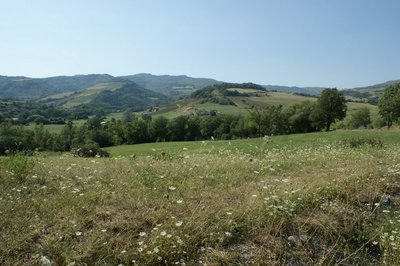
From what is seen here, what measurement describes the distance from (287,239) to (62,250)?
10.1 ft

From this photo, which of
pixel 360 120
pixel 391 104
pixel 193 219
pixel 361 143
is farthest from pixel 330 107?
pixel 193 219

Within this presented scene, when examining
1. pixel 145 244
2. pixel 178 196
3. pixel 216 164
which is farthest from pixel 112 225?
pixel 216 164

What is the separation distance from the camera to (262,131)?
298 ft

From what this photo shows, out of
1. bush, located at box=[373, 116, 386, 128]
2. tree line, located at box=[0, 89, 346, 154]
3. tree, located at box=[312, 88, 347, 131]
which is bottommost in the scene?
tree line, located at box=[0, 89, 346, 154]

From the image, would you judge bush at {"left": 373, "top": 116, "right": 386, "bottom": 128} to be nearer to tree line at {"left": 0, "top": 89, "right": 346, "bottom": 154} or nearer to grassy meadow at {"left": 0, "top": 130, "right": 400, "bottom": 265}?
tree line at {"left": 0, "top": 89, "right": 346, "bottom": 154}

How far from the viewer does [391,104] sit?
6794 centimetres

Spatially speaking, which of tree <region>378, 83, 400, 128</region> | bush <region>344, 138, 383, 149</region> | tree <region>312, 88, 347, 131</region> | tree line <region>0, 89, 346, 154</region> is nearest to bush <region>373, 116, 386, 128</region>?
tree <region>378, 83, 400, 128</region>

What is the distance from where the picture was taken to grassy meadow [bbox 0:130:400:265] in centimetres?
475

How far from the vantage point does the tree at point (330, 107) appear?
7294 centimetres

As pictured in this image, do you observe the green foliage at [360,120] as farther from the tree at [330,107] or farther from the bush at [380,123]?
the tree at [330,107]

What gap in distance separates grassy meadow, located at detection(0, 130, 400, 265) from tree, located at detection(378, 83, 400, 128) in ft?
219

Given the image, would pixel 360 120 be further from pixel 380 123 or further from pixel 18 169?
pixel 18 169

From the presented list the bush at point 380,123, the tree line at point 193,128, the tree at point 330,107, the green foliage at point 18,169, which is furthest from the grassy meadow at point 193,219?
the bush at point 380,123

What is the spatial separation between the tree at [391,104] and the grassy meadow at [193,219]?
219 feet
